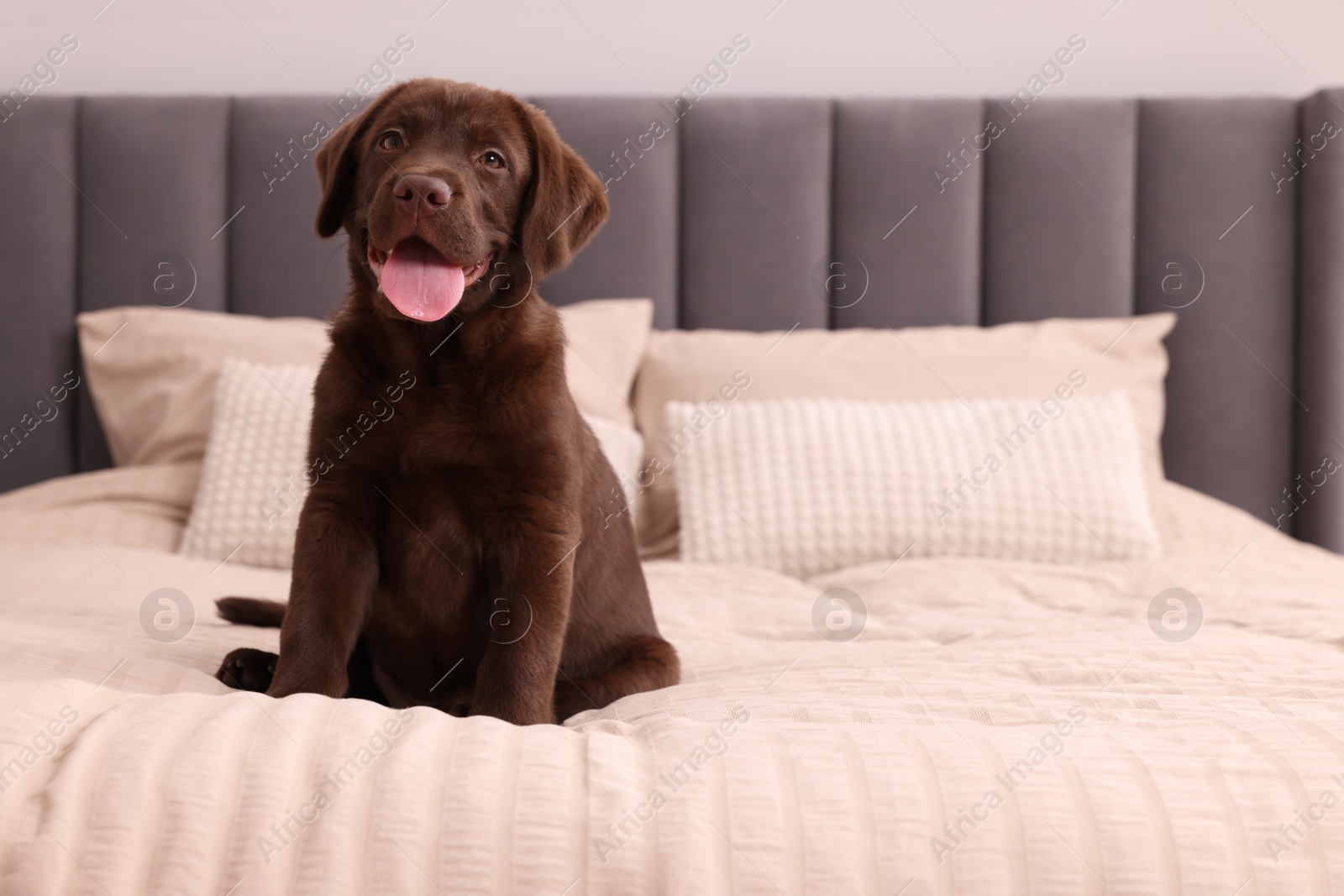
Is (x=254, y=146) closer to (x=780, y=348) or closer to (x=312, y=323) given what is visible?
(x=312, y=323)

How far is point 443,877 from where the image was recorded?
694 millimetres

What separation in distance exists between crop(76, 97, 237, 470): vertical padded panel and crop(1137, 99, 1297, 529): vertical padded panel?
2.66 m

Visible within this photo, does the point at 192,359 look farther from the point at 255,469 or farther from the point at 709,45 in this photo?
the point at 709,45

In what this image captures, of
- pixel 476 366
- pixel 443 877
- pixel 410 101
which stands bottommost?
pixel 443 877

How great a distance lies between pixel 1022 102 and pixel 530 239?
208 centimetres

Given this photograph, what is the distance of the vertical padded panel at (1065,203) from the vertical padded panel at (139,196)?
221 centimetres

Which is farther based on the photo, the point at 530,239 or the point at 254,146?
the point at 254,146

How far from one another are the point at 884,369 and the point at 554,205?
1352 millimetres

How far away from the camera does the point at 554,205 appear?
130 centimetres

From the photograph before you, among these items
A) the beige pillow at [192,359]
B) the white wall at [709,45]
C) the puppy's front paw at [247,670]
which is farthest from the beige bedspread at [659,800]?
the white wall at [709,45]

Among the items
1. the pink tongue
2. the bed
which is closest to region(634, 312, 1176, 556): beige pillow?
the bed

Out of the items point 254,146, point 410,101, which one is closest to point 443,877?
point 410,101

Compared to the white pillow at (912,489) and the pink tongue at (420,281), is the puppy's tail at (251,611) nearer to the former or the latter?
the pink tongue at (420,281)

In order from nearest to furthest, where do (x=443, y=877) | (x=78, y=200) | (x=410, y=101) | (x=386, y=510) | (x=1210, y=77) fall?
(x=443, y=877) → (x=386, y=510) → (x=410, y=101) → (x=78, y=200) → (x=1210, y=77)
